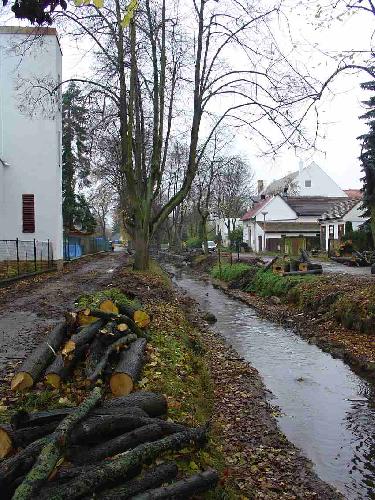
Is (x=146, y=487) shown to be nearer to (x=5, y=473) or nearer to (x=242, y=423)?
(x=5, y=473)

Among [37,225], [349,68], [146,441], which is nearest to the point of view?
[146,441]

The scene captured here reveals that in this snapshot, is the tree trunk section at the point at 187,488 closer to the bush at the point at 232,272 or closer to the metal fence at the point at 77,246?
the bush at the point at 232,272

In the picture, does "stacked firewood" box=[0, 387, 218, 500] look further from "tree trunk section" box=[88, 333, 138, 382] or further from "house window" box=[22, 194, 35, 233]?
"house window" box=[22, 194, 35, 233]

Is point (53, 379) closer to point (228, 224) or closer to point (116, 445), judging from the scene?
point (116, 445)

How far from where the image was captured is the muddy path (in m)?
9.79

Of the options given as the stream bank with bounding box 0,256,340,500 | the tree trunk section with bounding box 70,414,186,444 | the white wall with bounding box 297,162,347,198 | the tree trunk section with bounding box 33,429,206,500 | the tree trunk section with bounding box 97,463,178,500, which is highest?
the white wall with bounding box 297,162,347,198

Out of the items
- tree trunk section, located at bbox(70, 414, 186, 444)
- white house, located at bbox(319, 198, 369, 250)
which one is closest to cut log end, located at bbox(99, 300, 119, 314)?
tree trunk section, located at bbox(70, 414, 186, 444)

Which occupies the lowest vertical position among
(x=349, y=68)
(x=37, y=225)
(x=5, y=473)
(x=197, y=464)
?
(x=197, y=464)

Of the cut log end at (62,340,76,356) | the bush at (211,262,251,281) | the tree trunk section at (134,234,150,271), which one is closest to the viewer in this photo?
the cut log end at (62,340,76,356)

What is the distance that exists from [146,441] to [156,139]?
19.1 meters

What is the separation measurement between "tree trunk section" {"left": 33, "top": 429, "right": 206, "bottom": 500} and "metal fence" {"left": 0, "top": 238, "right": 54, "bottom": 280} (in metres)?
16.9

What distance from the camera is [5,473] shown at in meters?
4.23

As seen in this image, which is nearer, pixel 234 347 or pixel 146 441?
pixel 146 441

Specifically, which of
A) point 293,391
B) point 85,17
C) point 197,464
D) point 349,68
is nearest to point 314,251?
point 85,17
